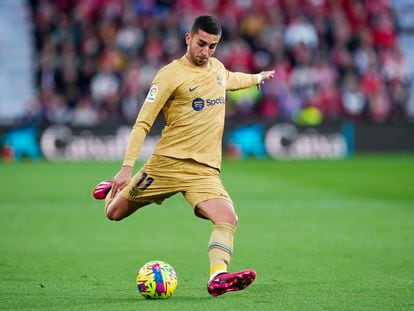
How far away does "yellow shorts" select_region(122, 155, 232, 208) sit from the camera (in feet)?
25.0

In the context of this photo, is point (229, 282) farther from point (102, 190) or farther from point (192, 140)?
point (102, 190)

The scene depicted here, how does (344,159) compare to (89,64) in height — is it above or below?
below

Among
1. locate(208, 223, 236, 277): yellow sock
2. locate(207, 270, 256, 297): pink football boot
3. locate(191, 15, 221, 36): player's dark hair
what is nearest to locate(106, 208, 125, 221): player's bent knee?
locate(208, 223, 236, 277): yellow sock

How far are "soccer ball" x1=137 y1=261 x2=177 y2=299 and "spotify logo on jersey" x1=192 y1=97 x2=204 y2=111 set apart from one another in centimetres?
132

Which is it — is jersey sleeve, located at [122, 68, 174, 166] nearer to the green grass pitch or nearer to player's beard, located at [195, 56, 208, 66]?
player's beard, located at [195, 56, 208, 66]

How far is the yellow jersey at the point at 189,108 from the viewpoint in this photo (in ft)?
24.5

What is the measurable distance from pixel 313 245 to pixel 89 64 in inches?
630

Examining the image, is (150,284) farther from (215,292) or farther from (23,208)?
(23,208)

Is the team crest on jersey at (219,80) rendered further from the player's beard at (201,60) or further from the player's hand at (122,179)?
the player's hand at (122,179)

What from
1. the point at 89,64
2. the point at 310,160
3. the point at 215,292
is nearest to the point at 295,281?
the point at 215,292

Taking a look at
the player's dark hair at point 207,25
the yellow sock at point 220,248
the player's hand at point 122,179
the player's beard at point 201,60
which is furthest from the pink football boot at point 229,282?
the player's dark hair at point 207,25

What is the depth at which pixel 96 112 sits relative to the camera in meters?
25.1

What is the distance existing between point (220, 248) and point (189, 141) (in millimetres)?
925

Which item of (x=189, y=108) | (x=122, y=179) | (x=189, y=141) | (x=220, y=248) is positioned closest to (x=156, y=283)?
(x=220, y=248)
